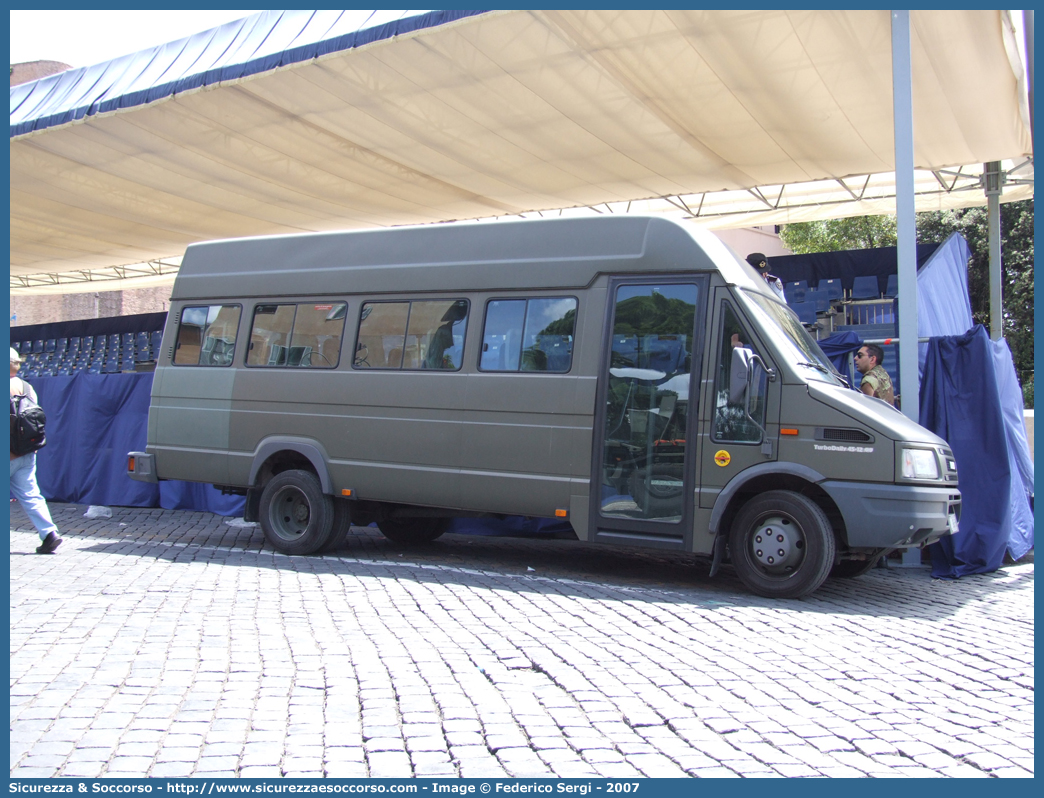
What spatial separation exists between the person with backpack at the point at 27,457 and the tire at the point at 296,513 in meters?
1.97

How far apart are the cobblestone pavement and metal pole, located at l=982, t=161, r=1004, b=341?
23.9 ft

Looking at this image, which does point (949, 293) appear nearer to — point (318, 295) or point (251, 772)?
point (318, 295)

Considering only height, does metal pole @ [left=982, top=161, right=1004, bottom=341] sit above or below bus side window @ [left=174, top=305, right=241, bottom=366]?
above

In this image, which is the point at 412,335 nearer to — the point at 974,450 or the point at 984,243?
the point at 974,450

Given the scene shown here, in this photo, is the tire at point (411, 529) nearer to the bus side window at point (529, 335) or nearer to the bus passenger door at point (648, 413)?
the bus side window at point (529, 335)

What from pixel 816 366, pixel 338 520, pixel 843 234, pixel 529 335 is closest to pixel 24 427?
pixel 338 520

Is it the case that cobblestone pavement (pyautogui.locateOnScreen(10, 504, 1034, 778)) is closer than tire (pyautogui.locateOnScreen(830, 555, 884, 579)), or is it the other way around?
cobblestone pavement (pyautogui.locateOnScreen(10, 504, 1034, 778))

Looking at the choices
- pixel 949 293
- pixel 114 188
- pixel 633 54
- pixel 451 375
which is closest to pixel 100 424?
pixel 114 188

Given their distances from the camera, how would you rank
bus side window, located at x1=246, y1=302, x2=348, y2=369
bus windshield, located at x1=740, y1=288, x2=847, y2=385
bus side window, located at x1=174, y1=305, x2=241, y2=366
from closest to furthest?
bus windshield, located at x1=740, y1=288, x2=847, y2=385 < bus side window, located at x1=246, y1=302, x2=348, y2=369 < bus side window, located at x1=174, y1=305, x2=241, y2=366

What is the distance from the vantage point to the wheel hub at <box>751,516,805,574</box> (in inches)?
270

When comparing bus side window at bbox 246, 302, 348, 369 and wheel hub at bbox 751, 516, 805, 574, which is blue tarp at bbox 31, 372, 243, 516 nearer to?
bus side window at bbox 246, 302, 348, 369

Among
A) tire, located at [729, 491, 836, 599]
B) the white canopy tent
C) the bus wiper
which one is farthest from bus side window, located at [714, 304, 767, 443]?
the white canopy tent

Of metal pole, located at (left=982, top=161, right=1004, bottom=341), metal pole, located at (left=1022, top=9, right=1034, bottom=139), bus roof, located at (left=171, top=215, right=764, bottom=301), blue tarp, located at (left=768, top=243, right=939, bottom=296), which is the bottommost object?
bus roof, located at (left=171, top=215, right=764, bottom=301)

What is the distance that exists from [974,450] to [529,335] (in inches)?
171
